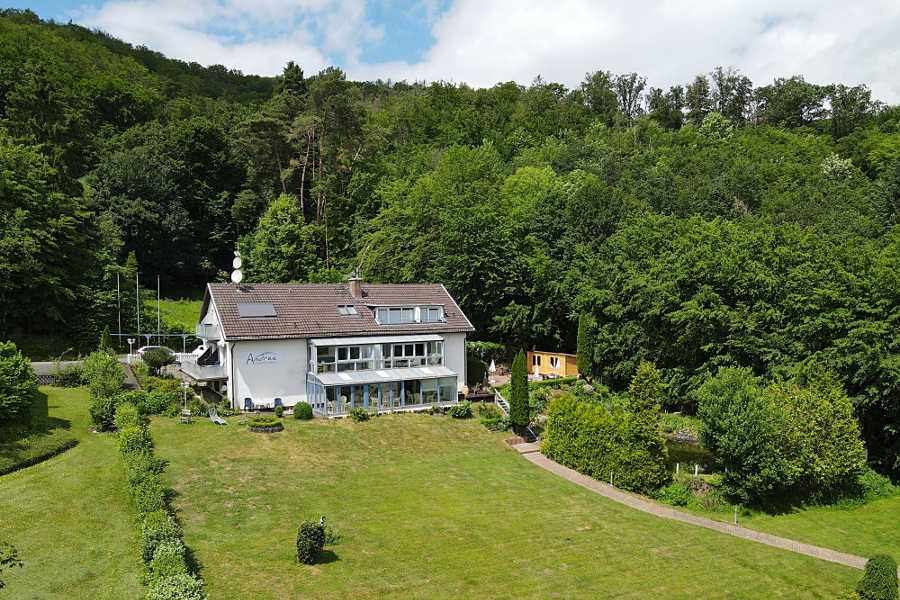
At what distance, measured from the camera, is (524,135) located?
269 ft

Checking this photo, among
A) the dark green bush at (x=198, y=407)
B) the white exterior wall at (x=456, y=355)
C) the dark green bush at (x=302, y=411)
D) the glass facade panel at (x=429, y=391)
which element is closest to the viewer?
the dark green bush at (x=198, y=407)

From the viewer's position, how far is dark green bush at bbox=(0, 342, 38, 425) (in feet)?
75.0

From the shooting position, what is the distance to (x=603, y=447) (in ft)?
93.4

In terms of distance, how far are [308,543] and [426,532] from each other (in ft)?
16.0

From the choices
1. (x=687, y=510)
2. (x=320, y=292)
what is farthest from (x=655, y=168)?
(x=687, y=510)

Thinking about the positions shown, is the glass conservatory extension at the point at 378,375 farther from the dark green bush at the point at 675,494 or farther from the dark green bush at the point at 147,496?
the dark green bush at the point at 147,496

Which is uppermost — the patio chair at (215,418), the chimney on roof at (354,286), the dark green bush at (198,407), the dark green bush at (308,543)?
the chimney on roof at (354,286)

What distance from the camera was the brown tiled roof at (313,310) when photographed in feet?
112

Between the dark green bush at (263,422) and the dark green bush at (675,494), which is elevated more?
the dark green bush at (263,422)

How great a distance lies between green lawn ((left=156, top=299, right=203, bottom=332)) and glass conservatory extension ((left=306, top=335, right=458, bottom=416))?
26052mm

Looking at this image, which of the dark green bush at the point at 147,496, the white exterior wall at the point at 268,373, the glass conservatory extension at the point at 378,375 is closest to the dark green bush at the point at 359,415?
the glass conservatory extension at the point at 378,375

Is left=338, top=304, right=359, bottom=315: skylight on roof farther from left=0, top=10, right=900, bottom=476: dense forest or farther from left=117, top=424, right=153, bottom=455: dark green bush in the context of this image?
left=117, top=424, right=153, bottom=455: dark green bush

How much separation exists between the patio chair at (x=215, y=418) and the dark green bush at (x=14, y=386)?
7.70 m

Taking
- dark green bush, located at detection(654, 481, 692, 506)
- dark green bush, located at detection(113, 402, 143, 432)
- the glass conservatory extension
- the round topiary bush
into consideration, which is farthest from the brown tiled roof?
dark green bush, located at detection(654, 481, 692, 506)
